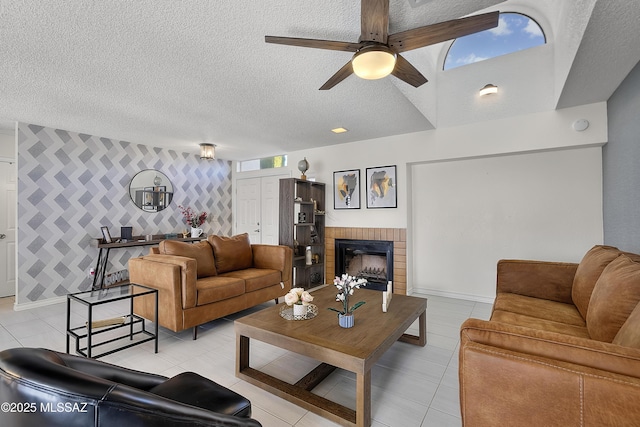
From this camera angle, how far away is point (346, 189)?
4.70m

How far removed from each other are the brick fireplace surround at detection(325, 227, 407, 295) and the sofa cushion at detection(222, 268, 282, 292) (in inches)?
57.5

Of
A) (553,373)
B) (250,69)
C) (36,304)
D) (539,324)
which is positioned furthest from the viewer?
(36,304)

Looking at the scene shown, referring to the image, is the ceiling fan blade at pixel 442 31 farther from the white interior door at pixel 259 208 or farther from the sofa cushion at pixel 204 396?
the white interior door at pixel 259 208

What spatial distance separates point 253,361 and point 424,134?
11.4ft

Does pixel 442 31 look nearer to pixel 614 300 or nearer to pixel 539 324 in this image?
Answer: pixel 614 300

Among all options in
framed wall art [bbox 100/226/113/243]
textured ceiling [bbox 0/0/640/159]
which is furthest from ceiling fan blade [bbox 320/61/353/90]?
framed wall art [bbox 100/226/113/243]

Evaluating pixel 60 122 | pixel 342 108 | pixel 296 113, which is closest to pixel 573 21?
pixel 342 108

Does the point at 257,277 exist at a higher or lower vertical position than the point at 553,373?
lower

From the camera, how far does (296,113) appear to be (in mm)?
3402

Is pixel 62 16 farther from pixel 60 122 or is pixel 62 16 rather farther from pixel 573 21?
pixel 573 21

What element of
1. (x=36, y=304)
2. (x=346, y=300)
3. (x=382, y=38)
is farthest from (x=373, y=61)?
(x=36, y=304)

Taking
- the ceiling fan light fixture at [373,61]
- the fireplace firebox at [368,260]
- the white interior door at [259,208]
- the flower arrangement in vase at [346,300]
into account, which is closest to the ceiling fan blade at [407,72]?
the ceiling fan light fixture at [373,61]

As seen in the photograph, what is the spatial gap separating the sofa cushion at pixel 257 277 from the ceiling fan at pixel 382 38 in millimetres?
2359

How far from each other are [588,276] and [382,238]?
8.35 feet
